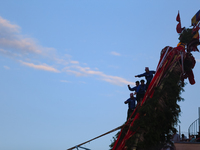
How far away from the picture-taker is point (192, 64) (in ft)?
63.0

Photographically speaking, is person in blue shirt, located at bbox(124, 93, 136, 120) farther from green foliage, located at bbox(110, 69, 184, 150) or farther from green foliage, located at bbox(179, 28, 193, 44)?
green foliage, located at bbox(179, 28, 193, 44)

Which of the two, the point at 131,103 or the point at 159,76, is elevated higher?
the point at 159,76

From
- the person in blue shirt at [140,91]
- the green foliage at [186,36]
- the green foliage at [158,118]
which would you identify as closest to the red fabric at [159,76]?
the green foliage at [158,118]

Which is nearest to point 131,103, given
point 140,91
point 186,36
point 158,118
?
point 140,91

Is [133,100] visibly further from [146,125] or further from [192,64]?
[192,64]

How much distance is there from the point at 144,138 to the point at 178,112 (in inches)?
83.0

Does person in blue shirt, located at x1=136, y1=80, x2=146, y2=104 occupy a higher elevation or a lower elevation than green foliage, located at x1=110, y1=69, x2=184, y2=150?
higher

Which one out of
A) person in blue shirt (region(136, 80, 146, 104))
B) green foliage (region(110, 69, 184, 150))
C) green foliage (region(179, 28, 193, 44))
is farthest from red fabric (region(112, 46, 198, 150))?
green foliage (region(179, 28, 193, 44))

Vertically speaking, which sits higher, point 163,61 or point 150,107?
point 163,61

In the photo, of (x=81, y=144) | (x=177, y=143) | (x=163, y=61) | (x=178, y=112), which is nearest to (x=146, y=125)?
(x=178, y=112)

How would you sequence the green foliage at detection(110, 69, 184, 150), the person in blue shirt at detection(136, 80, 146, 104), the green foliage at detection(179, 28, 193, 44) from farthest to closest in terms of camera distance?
the green foliage at detection(179, 28, 193, 44)
the person in blue shirt at detection(136, 80, 146, 104)
the green foliage at detection(110, 69, 184, 150)

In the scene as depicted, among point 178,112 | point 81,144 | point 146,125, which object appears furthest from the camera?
point 178,112

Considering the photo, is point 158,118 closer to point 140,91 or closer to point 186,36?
point 140,91

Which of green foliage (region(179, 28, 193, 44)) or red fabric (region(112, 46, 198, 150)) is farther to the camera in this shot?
green foliage (region(179, 28, 193, 44))
